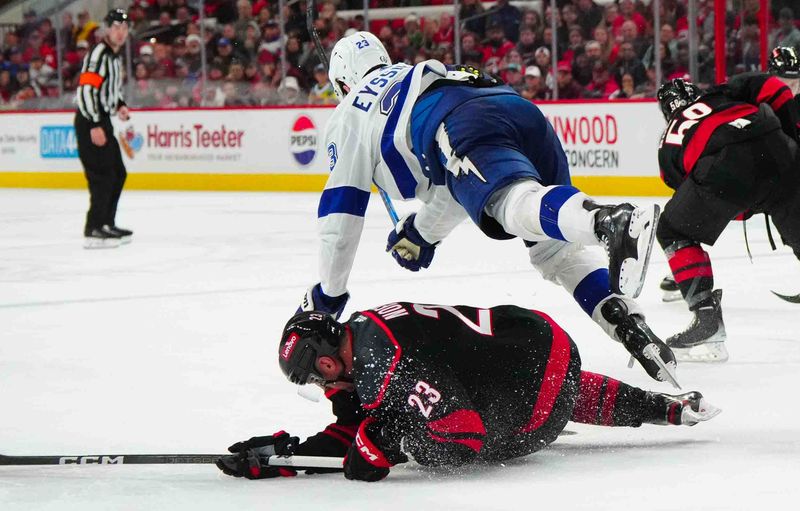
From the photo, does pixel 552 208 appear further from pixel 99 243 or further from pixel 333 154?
pixel 99 243

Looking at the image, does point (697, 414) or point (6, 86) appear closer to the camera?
point (697, 414)

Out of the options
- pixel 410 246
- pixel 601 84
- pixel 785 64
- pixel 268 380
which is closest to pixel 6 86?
pixel 601 84

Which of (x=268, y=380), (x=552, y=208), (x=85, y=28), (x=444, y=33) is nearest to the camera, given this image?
(x=552, y=208)

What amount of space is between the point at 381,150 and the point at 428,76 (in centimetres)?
24

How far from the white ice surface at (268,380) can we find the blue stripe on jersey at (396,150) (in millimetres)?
673

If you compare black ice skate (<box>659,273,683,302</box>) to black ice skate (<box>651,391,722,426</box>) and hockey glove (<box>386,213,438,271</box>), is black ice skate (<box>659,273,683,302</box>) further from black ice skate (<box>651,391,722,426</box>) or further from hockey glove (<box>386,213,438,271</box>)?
black ice skate (<box>651,391,722,426</box>)

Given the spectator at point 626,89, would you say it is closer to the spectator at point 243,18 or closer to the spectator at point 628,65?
the spectator at point 628,65

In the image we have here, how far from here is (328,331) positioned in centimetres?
278

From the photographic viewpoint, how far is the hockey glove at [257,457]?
9.32ft

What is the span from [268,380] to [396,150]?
2.96 feet

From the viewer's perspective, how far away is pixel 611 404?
3047 millimetres

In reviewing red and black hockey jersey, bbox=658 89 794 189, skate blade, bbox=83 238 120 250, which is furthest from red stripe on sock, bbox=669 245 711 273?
skate blade, bbox=83 238 120 250

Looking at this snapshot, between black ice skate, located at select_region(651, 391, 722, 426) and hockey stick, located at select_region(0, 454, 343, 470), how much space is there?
780 mm

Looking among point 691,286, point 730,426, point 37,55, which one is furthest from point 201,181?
point 730,426
